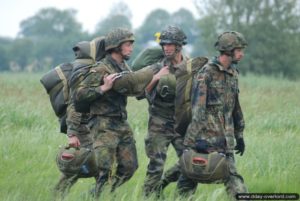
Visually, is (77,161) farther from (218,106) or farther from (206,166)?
(218,106)

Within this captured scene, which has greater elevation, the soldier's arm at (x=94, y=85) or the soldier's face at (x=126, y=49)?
the soldier's face at (x=126, y=49)

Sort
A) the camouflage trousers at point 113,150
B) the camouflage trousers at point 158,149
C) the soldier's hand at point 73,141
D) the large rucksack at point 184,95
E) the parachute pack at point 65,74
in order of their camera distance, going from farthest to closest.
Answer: the camouflage trousers at point 158,149, the large rucksack at point 184,95, the parachute pack at point 65,74, the soldier's hand at point 73,141, the camouflage trousers at point 113,150

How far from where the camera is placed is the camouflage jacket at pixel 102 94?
7402 mm

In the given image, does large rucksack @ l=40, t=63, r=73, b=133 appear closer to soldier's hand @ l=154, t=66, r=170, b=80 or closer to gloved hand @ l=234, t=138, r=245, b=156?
soldier's hand @ l=154, t=66, r=170, b=80

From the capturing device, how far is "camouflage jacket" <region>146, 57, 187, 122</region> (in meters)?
7.99

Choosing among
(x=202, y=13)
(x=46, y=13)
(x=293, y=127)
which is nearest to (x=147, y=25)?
(x=46, y=13)

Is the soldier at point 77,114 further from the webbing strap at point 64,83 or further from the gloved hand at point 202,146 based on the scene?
the gloved hand at point 202,146

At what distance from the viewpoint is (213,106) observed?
24.2 ft

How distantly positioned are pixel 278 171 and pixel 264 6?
1493 inches

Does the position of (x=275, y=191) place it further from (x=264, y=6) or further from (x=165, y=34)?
(x=264, y=6)

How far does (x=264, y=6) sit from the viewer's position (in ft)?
151

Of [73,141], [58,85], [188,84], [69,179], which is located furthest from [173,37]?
[69,179]

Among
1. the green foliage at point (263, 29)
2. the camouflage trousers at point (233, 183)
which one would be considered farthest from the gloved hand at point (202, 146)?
the green foliage at point (263, 29)

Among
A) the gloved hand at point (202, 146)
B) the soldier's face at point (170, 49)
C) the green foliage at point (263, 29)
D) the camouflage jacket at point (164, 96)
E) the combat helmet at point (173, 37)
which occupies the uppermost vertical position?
the combat helmet at point (173, 37)
